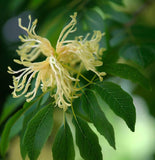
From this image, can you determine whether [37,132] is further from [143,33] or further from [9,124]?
[143,33]

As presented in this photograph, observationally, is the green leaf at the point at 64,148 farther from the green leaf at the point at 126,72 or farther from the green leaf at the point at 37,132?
the green leaf at the point at 126,72

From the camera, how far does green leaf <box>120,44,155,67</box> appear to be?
2.36ft

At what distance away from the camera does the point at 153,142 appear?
1.84m

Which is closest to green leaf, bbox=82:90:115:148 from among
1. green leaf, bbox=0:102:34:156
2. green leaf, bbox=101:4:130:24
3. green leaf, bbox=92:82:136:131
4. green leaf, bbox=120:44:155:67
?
green leaf, bbox=92:82:136:131

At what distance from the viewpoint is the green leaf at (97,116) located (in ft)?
1.63

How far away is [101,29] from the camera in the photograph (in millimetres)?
686

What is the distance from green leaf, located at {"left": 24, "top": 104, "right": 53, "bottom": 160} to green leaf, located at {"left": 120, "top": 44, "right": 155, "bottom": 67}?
11.9 inches

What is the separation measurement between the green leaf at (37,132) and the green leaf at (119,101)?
4.5 inches

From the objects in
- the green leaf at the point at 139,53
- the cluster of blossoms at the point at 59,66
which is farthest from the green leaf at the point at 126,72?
the green leaf at the point at 139,53

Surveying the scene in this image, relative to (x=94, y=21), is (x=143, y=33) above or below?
below

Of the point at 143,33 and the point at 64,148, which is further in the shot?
the point at 143,33

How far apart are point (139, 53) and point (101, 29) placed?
5.7 inches

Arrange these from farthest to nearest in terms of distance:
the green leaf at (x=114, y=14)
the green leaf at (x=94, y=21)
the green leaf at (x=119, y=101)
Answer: the green leaf at (x=114, y=14), the green leaf at (x=94, y=21), the green leaf at (x=119, y=101)

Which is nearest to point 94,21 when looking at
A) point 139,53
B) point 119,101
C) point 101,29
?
point 101,29
